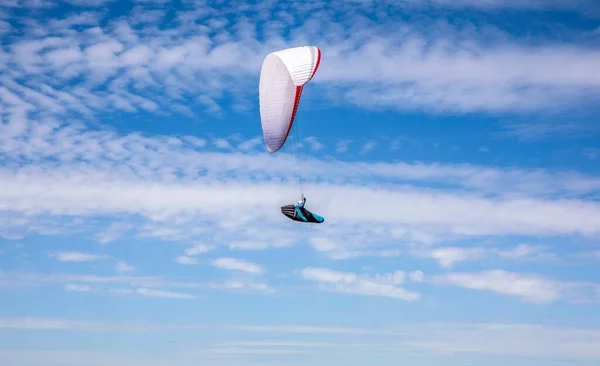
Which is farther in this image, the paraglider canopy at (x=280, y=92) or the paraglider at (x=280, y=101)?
the paraglider at (x=280, y=101)

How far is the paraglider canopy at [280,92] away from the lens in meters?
78.2

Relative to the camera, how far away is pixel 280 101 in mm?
82062

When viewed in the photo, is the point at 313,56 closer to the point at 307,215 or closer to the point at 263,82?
the point at 263,82

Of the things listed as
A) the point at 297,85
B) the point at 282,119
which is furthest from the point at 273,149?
the point at 297,85

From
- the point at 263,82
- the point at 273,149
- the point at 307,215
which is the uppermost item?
the point at 263,82

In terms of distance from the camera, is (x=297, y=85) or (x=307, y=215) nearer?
(x=297, y=85)

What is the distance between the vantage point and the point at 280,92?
82.1 metres

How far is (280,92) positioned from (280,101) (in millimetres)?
874

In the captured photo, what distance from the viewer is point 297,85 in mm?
77188

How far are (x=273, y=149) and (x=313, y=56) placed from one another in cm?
1105

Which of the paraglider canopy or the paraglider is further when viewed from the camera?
the paraglider

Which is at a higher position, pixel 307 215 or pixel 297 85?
pixel 297 85

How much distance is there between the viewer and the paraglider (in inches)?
3140

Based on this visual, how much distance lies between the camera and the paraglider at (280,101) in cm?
7975
